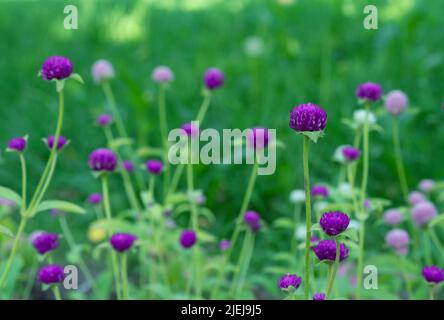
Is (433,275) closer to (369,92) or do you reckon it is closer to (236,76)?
(369,92)

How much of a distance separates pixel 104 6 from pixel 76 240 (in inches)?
78.7

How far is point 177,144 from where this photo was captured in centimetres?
153

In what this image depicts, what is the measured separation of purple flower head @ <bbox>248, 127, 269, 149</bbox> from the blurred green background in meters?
0.71

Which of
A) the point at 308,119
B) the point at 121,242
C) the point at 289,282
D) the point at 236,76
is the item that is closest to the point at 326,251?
the point at 289,282

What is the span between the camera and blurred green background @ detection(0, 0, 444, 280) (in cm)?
224

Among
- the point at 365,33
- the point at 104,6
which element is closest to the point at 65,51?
the point at 104,6

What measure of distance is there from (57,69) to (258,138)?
0.42m

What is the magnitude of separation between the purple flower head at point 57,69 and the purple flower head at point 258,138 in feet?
1.26

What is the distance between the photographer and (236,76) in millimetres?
2855

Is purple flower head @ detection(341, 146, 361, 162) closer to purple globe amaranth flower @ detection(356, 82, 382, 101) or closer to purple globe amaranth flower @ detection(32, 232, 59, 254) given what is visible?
purple globe amaranth flower @ detection(356, 82, 382, 101)

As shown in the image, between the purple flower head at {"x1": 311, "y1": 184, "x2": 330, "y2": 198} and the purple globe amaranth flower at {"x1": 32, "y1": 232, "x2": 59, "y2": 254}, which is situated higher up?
the purple flower head at {"x1": 311, "y1": 184, "x2": 330, "y2": 198}

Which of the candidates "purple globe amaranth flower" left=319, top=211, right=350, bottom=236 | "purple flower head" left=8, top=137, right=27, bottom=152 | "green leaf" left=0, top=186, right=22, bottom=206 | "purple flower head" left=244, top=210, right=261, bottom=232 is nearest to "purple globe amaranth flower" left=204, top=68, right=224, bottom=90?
"purple flower head" left=244, top=210, right=261, bottom=232

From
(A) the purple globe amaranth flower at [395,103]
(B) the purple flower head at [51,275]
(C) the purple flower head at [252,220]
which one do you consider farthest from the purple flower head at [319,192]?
(B) the purple flower head at [51,275]

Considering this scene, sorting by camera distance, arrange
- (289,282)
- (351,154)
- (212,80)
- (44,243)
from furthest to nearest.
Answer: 1. (212,80)
2. (351,154)
3. (44,243)
4. (289,282)
